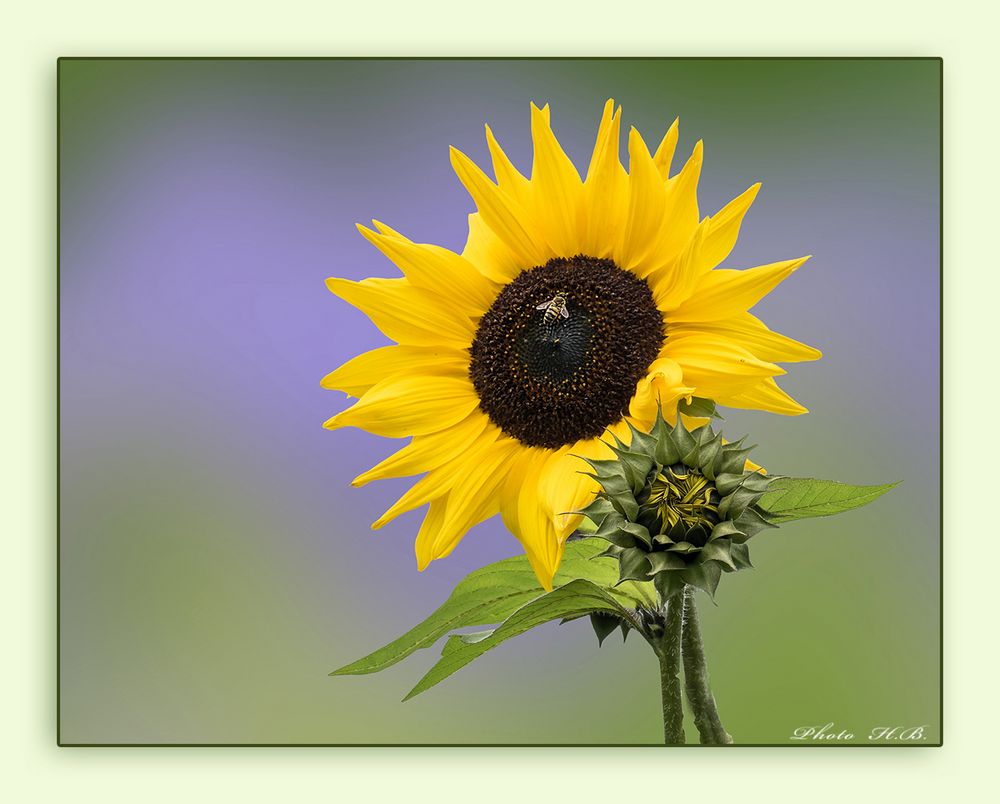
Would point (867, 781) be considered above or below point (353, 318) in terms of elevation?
below

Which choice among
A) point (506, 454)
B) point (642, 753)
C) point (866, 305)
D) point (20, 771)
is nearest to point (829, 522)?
point (866, 305)

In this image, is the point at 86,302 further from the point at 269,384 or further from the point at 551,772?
the point at 551,772

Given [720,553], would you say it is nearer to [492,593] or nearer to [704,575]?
[704,575]

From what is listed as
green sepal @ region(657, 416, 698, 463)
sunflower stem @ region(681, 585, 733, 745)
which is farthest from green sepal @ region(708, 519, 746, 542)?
sunflower stem @ region(681, 585, 733, 745)

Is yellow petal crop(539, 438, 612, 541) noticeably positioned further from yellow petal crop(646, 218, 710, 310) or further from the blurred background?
the blurred background

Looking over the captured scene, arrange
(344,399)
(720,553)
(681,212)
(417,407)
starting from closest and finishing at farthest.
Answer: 1. (720,553)
2. (681,212)
3. (417,407)
4. (344,399)

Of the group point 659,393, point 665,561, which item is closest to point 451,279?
point 659,393
